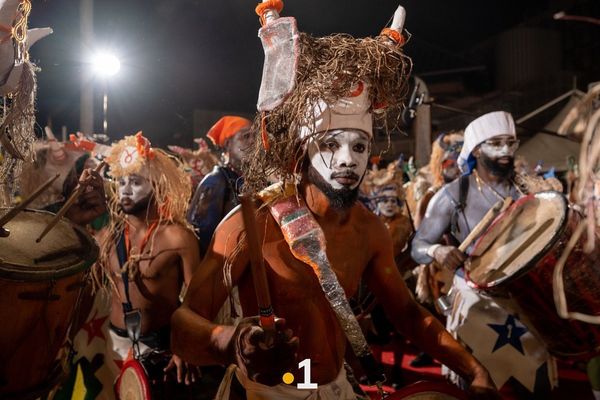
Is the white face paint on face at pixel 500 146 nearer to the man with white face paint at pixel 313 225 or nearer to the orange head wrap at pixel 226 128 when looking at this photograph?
the man with white face paint at pixel 313 225

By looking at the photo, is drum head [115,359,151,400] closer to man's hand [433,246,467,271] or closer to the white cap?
the white cap

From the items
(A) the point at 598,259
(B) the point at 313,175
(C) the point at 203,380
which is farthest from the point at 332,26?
(C) the point at 203,380

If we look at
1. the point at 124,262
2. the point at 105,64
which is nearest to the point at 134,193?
the point at 124,262

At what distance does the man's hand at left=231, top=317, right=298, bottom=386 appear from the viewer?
1.68 metres

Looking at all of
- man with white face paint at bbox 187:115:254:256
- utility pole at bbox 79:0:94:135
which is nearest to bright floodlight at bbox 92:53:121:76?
utility pole at bbox 79:0:94:135

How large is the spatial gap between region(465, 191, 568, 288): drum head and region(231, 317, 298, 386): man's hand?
1854 mm

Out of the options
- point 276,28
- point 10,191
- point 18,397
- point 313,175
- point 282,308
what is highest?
point 276,28

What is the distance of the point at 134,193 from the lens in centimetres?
427

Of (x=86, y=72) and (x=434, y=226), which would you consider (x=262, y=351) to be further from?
(x=86, y=72)

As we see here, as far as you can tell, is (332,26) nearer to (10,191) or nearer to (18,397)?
(10,191)

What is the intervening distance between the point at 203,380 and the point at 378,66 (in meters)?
3.16

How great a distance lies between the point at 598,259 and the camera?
276 centimetres

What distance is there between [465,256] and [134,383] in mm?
2286

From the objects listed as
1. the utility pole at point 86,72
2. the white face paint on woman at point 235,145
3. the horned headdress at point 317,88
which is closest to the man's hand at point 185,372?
the horned headdress at point 317,88
